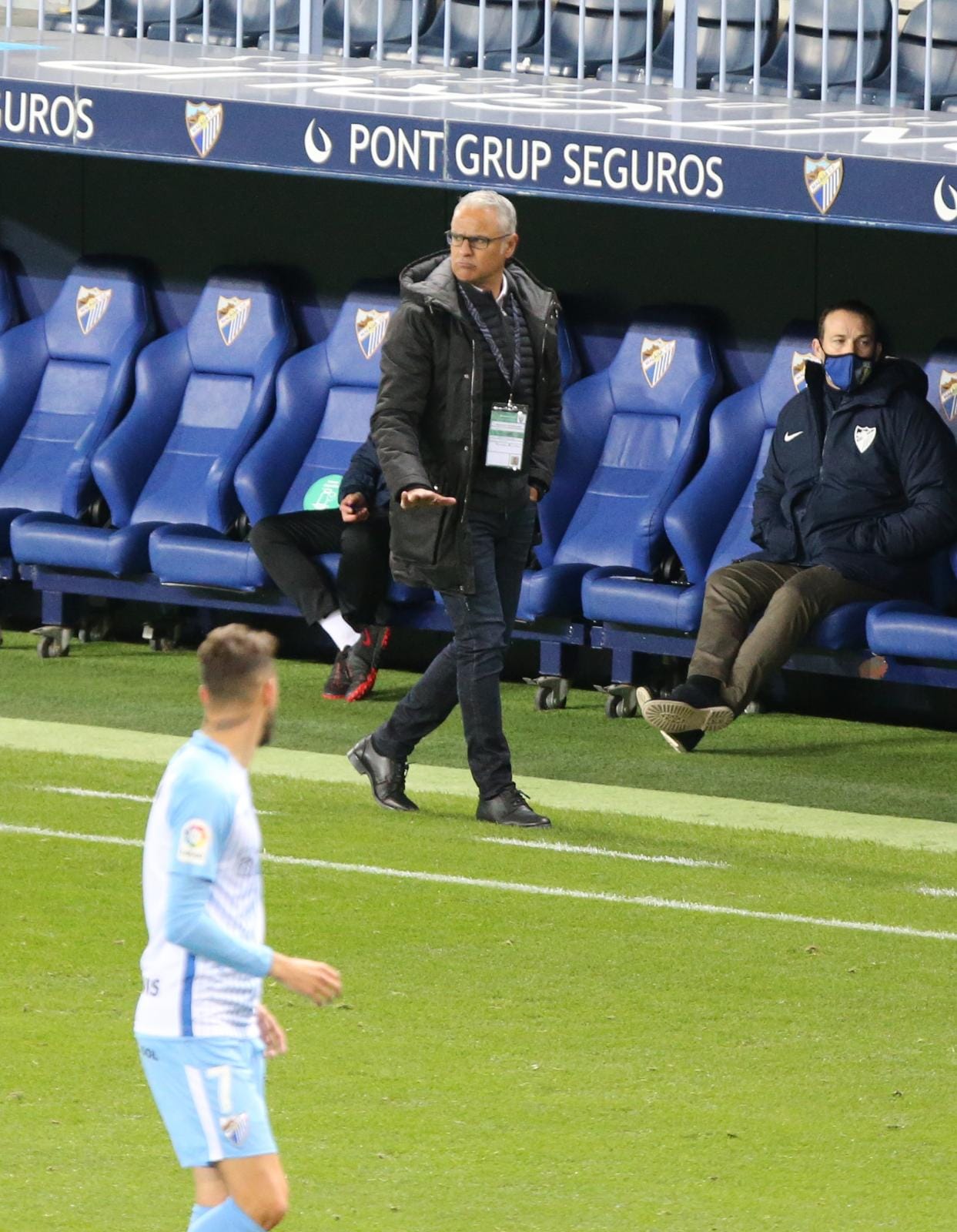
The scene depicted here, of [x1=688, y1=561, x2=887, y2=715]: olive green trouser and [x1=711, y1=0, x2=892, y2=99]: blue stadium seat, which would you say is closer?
[x1=688, y1=561, x2=887, y2=715]: olive green trouser

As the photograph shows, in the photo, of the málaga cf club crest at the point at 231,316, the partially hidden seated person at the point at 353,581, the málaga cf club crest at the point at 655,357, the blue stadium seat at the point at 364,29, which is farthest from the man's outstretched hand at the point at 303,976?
the blue stadium seat at the point at 364,29

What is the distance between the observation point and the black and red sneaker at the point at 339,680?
10.6 m

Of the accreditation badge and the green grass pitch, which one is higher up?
the accreditation badge

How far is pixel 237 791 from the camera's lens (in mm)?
3758

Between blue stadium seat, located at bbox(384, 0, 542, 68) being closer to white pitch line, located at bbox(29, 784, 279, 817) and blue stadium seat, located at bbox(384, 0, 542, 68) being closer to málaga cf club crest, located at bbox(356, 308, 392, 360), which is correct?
málaga cf club crest, located at bbox(356, 308, 392, 360)

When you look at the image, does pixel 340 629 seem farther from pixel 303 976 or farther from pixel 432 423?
pixel 303 976

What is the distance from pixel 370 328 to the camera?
1173cm

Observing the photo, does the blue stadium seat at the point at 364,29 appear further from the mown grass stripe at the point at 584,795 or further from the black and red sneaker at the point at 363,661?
the mown grass stripe at the point at 584,795

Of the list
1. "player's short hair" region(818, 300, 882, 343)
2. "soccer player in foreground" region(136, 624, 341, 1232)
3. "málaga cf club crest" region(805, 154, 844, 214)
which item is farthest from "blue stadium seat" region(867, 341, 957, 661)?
"soccer player in foreground" region(136, 624, 341, 1232)

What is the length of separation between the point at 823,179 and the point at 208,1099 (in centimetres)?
627

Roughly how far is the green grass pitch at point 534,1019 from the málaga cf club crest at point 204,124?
9.64 feet

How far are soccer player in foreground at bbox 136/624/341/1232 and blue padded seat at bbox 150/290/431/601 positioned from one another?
7.40 meters

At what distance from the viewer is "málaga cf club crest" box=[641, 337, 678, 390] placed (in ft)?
36.6

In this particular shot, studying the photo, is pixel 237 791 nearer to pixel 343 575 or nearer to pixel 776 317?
pixel 343 575
